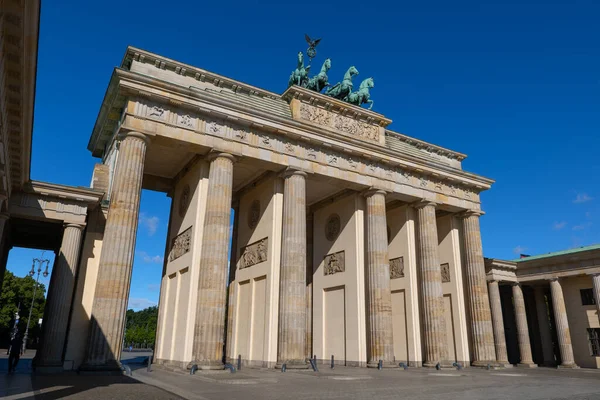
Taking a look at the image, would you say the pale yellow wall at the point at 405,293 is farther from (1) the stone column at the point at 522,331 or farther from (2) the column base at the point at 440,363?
(1) the stone column at the point at 522,331

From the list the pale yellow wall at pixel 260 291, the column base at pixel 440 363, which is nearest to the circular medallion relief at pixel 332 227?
the pale yellow wall at pixel 260 291

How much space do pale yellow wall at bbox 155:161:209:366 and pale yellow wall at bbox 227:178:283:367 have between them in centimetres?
389

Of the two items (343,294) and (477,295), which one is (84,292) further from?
(477,295)

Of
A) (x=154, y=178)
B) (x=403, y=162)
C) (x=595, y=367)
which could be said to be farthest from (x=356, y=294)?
(x=595, y=367)

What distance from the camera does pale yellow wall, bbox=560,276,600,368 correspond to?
31734 millimetres

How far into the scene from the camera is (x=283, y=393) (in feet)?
35.8

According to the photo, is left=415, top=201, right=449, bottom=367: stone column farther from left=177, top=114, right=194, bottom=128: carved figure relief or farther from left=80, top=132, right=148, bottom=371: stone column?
left=80, top=132, right=148, bottom=371: stone column

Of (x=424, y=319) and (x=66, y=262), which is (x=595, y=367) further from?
(x=66, y=262)

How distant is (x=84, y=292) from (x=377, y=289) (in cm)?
1487

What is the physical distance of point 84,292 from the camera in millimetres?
19688

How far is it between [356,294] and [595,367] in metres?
20.9

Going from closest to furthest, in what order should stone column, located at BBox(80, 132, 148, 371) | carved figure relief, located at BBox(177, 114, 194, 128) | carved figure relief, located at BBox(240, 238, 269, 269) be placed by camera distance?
stone column, located at BBox(80, 132, 148, 371) → carved figure relief, located at BBox(177, 114, 194, 128) → carved figure relief, located at BBox(240, 238, 269, 269)

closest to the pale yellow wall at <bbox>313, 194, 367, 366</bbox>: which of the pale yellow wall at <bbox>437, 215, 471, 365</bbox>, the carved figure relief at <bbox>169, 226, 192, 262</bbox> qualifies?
the pale yellow wall at <bbox>437, 215, 471, 365</bbox>

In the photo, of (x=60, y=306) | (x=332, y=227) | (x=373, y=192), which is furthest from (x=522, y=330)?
(x=60, y=306)
